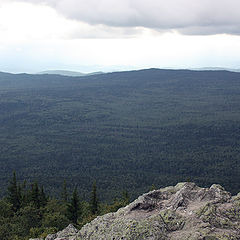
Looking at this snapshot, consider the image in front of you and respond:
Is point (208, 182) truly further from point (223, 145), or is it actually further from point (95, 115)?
point (95, 115)

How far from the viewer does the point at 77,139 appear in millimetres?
144500

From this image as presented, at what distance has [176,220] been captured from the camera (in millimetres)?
15539

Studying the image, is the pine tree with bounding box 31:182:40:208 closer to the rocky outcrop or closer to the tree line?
the tree line

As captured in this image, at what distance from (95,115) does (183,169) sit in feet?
326

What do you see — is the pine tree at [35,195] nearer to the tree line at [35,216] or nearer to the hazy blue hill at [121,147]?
the tree line at [35,216]

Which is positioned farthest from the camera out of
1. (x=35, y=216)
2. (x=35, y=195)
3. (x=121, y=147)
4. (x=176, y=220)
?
(x=121, y=147)

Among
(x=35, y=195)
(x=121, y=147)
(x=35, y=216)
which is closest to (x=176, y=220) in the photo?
(x=35, y=216)

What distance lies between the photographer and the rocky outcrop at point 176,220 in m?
14.3

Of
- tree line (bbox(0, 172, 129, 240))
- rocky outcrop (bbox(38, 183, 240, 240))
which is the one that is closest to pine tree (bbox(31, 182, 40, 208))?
tree line (bbox(0, 172, 129, 240))

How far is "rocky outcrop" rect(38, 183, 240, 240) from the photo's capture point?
14.3 m

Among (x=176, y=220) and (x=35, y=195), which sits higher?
(x=176, y=220)

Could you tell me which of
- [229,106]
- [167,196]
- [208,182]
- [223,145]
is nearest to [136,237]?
[167,196]

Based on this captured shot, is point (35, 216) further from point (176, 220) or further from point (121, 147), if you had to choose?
point (121, 147)

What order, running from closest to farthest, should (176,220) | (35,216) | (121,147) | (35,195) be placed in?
(176,220)
(35,216)
(35,195)
(121,147)
